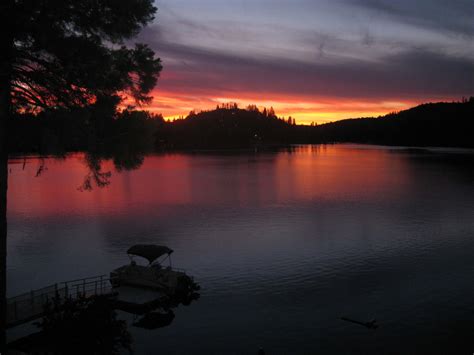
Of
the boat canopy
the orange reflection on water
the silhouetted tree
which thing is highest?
the silhouetted tree

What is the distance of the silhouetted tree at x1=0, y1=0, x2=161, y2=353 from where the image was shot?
1520cm

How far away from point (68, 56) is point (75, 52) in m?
0.37

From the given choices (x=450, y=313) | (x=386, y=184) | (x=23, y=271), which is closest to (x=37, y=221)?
(x=23, y=271)

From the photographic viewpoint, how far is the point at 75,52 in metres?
16.9

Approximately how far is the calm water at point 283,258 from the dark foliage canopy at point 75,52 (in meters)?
4.89

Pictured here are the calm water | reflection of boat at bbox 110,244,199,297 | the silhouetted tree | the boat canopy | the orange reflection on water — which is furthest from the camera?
the orange reflection on water

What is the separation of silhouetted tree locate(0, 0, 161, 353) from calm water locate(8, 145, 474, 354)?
488cm

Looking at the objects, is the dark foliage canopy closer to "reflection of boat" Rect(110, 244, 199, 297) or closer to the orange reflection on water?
"reflection of boat" Rect(110, 244, 199, 297)

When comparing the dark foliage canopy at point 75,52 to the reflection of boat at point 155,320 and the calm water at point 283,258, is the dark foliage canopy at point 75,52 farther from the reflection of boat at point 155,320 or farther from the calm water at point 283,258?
the reflection of boat at point 155,320

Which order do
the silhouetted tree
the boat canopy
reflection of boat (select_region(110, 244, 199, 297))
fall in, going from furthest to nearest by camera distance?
the boat canopy, reflection of boat (select_region(110, 244, 199, 297)), the silhouetted tree

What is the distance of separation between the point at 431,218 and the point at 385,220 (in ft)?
23.4

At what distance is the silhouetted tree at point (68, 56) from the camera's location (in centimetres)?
1520

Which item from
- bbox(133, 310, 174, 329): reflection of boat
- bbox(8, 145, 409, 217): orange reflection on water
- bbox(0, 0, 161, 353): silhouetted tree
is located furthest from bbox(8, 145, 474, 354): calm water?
bbox(0, 0, 161, 353): silhouetted tree

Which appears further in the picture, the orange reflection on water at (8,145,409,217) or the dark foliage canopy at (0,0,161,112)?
the orange reflection on water at (8,145,409,217)
